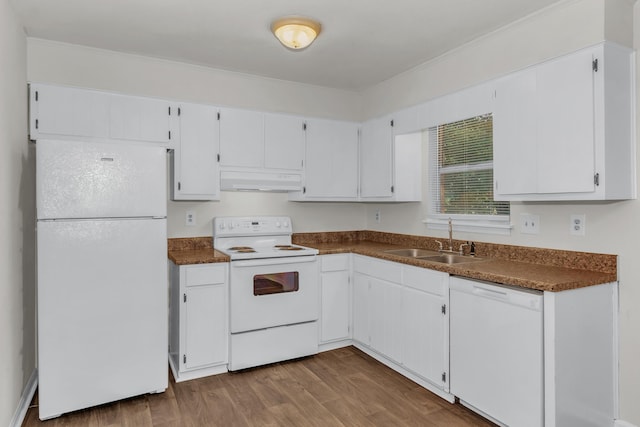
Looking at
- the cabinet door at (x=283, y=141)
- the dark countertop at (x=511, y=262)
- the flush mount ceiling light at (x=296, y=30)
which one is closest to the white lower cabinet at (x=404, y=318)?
the dark countertop at (x=511, y=262)

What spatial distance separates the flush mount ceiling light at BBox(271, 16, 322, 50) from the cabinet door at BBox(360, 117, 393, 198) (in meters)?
1.30

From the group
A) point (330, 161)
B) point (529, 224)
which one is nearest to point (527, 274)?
point (529, 224)

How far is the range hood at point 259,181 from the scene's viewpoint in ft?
11.1

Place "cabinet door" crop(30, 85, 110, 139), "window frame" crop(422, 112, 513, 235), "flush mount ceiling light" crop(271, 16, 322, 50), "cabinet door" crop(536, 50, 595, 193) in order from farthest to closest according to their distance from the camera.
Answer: "window frame" crop(422, 112, 513, 235)
"cabinet door" crop(30, 85, 110, 139)
"flush mount ceiling light" crop(271, 16, 322, 50)
"cabinet door" crop(536, 50, 595, 193)

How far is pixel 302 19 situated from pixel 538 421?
8.64 ft

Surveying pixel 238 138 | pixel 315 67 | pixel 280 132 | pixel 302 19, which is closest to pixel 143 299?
pixel 238 138

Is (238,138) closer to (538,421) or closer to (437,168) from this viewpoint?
(437,168)

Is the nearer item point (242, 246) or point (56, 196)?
point (56, 196)

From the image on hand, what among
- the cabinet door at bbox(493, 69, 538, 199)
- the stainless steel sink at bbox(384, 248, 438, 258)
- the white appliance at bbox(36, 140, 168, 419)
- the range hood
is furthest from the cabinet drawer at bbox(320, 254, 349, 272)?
the cabinet door at bbox(493, 69, 538, 199)

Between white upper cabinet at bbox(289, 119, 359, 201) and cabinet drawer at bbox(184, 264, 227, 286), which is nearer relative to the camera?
cabinet drawer at bbox(184, 264, 227, 286)

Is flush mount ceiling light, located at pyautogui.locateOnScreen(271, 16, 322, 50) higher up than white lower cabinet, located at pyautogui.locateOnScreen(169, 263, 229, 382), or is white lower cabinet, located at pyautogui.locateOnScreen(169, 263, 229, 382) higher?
flush mount ceiling light, located at pyautogui.locateOnScreen(271, 16, 322, 50)

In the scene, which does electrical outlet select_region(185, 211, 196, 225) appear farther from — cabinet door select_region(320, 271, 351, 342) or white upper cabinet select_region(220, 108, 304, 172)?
cabinet door select_region(320, 271, 351, 342)

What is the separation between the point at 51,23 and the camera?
102 inches

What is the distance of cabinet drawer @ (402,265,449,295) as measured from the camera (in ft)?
8.38
